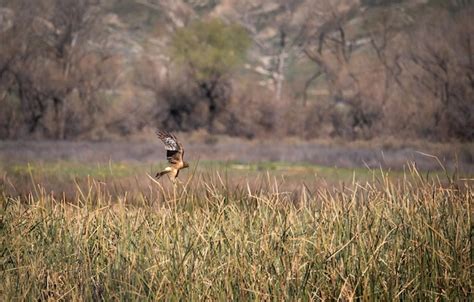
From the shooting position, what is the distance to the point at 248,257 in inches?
204

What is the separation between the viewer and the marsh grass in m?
4.74

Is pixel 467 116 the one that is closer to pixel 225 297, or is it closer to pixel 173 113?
pixel 173 113

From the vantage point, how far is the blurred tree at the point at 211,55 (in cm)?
3225

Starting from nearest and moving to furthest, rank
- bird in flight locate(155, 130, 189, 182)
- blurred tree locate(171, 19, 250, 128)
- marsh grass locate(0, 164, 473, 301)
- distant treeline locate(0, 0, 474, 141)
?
marsh grass locate(0, 164, 473, 301)
bird in flight locate(155, 130, 189, 182)
distant treeline locate(0, 0, 474, 141)
blurred tree locate(171, 19, 250, 128)

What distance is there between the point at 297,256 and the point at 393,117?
78.3 ft

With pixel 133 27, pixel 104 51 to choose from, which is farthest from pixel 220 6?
pixel 104 51

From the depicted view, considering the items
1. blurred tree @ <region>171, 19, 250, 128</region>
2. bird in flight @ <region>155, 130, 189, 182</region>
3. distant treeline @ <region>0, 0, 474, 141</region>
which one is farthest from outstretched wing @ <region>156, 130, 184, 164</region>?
blurred tree @ <region>171, 19, 250, 128</region>

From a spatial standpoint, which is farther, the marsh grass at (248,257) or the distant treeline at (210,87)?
the distant treeline at (210,87)

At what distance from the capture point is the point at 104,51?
33.1m

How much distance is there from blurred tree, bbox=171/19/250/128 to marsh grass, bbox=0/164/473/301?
25.5m

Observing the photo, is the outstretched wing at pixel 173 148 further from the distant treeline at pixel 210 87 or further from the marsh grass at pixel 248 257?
the distant treeline at pixel 210 87

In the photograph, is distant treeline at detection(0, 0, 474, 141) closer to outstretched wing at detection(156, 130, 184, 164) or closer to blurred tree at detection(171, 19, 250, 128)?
blurred tree at detection(171, 19, 250, 128)

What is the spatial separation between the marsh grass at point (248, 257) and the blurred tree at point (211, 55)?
25.5 meters

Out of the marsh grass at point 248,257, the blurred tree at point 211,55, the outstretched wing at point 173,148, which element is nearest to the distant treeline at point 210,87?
the blurred tree at point 211,55
